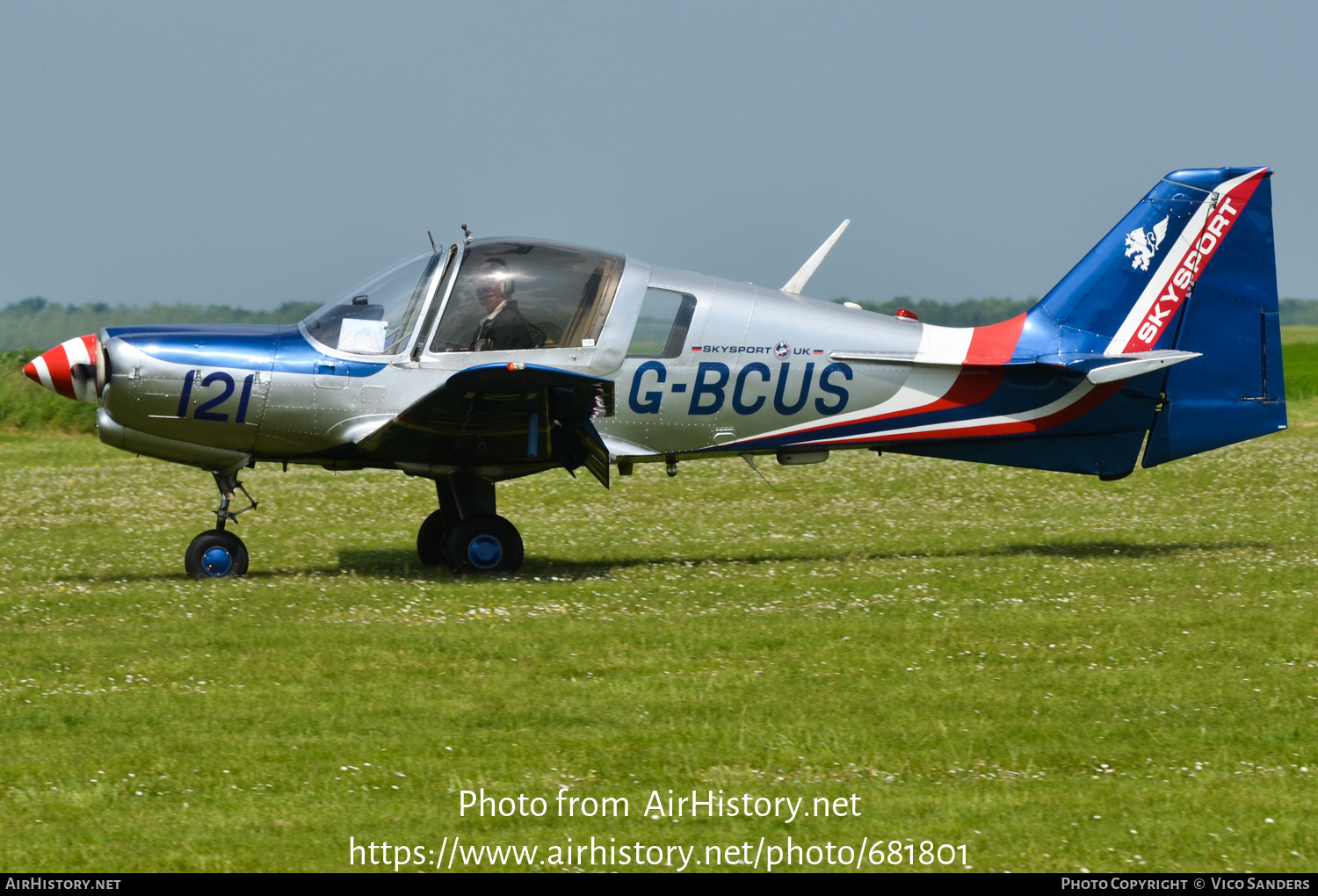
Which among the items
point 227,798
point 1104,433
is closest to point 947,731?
point 227,798

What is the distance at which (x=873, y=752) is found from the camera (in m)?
5.91

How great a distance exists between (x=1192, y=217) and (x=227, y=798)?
29.0 feet

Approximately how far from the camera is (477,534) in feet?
33.4

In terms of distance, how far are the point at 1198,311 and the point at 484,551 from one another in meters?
6.01

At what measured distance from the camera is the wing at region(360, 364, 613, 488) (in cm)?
897

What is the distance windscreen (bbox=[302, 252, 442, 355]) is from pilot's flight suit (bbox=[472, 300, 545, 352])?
0.49 m

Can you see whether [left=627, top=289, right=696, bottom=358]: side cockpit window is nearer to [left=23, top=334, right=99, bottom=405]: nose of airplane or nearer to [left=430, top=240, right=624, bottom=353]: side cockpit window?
[left=430, top=240, right=624, bottom=353]: side cockpit window

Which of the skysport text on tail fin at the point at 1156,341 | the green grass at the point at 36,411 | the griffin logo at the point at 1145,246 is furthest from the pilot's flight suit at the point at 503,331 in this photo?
the green grass at the point at 36,411

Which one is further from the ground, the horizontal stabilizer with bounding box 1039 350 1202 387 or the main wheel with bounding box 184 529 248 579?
the horizontal stabilizer with bounding box 1039 350 1202 387

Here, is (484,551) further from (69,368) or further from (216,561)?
(69,368)

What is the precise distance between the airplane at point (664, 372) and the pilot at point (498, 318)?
0.01 meters

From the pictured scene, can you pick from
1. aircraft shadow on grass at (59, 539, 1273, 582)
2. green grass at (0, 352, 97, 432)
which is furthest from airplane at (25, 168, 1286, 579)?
green grass at (0, 352, 97, 432)

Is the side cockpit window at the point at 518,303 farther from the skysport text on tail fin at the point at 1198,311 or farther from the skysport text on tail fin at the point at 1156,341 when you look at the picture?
the skysport text on tail fin at the point at 1198,311
